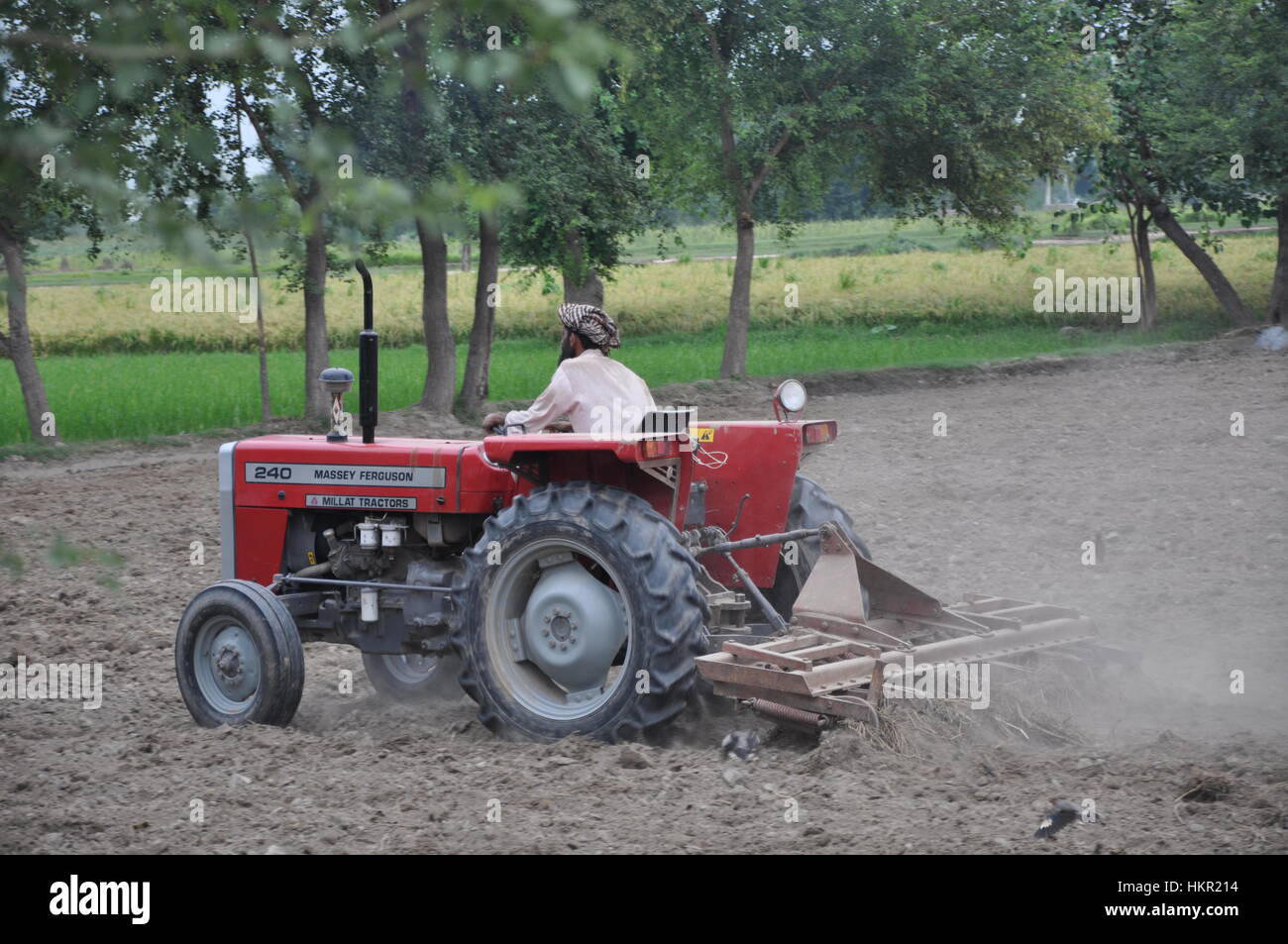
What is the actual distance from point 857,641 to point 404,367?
776 inches

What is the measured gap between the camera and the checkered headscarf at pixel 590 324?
566 cm

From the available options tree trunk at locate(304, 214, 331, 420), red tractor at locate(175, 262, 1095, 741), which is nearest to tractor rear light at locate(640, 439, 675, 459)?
red tractor at locate(175, 262, 1095, 741)

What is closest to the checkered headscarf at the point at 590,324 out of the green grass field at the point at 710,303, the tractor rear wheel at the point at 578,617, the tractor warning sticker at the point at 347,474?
the tractor rear wheel at the point at 578,617

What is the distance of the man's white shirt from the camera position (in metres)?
5.54

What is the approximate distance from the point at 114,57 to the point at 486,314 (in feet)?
54.0

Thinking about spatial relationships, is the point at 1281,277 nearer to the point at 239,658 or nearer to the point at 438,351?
the point at 438,351

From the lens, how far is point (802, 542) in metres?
6.25

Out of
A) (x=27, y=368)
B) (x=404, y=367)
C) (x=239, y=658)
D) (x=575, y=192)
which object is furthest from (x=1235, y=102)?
(x=239, y=658)

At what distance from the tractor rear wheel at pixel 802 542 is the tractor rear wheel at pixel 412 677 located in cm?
164

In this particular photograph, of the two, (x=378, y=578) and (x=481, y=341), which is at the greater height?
(x=481, y=341)

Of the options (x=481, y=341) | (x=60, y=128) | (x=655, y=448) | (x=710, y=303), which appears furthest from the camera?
(x=710, y=303)

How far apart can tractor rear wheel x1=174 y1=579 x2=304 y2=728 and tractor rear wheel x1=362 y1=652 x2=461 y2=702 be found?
34.8 inches

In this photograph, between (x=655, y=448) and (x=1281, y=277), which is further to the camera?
(x=1281, y=277)
